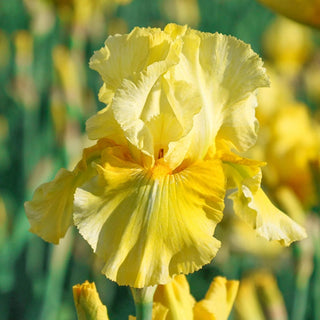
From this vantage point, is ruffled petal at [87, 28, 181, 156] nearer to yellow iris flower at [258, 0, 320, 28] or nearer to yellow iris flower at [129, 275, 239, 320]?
yellow iris flower at [129, 275, 239, 320]

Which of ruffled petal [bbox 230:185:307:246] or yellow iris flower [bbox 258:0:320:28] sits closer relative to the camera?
ruffled petal [bbox 230:185:307:246]

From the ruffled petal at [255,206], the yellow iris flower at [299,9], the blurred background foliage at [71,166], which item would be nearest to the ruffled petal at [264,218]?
the ruffled petal at [255,206]

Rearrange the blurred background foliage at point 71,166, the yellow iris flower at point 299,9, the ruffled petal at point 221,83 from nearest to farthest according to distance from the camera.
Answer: the ruffled petal at point 221,83 → the yellow iris flower at point 299,9 → the blurred background foliage at point 71,166

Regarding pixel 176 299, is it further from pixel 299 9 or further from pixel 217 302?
pixel 299 9

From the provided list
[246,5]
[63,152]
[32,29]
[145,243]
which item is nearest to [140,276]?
[145,243]

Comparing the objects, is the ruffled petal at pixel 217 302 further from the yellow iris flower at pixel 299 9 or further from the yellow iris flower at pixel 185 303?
the yellow iris flower at pixel 299 9

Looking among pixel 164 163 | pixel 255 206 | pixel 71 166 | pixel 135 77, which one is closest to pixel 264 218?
pixel 255 206

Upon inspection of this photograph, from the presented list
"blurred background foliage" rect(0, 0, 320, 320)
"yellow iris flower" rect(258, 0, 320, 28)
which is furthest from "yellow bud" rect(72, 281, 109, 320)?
"yellow iris flower" rect(258, 0, 320, 28)
